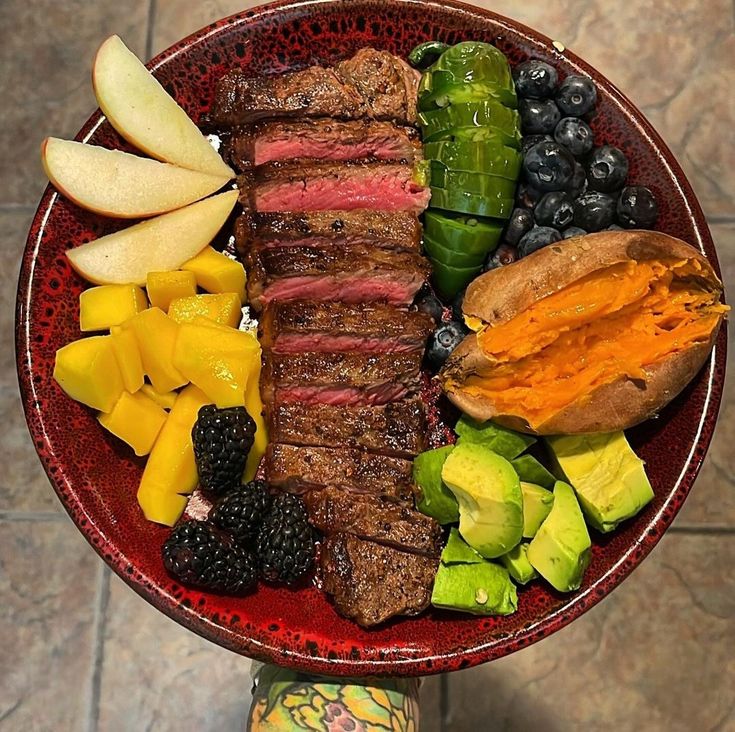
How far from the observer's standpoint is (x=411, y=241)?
167 centimetres

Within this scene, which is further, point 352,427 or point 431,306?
point 431,306

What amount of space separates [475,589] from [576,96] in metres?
1.02

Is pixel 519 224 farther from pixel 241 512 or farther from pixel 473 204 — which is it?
pixel 241 512

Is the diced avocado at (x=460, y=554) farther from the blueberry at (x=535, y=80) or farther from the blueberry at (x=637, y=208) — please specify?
the blueberry at (x=535, y=80)

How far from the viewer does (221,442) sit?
1447 millimetres

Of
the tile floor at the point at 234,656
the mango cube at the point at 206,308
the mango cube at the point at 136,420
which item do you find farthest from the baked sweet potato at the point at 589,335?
the tile floor at the point at 234,656

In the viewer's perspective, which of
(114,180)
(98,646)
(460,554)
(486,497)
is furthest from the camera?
(98,646)

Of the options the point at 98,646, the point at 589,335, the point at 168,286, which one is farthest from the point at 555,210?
the point at 98,646

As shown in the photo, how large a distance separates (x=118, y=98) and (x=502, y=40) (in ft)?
2.71

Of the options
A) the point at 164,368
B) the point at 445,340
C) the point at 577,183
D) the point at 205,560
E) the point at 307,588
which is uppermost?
the point at 577,183

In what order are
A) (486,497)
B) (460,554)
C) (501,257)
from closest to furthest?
(486,497) < (460,554) < (501,257)

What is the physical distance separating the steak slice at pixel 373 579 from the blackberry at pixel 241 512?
0.15 metres

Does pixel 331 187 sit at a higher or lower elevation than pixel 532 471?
higher

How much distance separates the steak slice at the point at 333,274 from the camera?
5.34 feet
